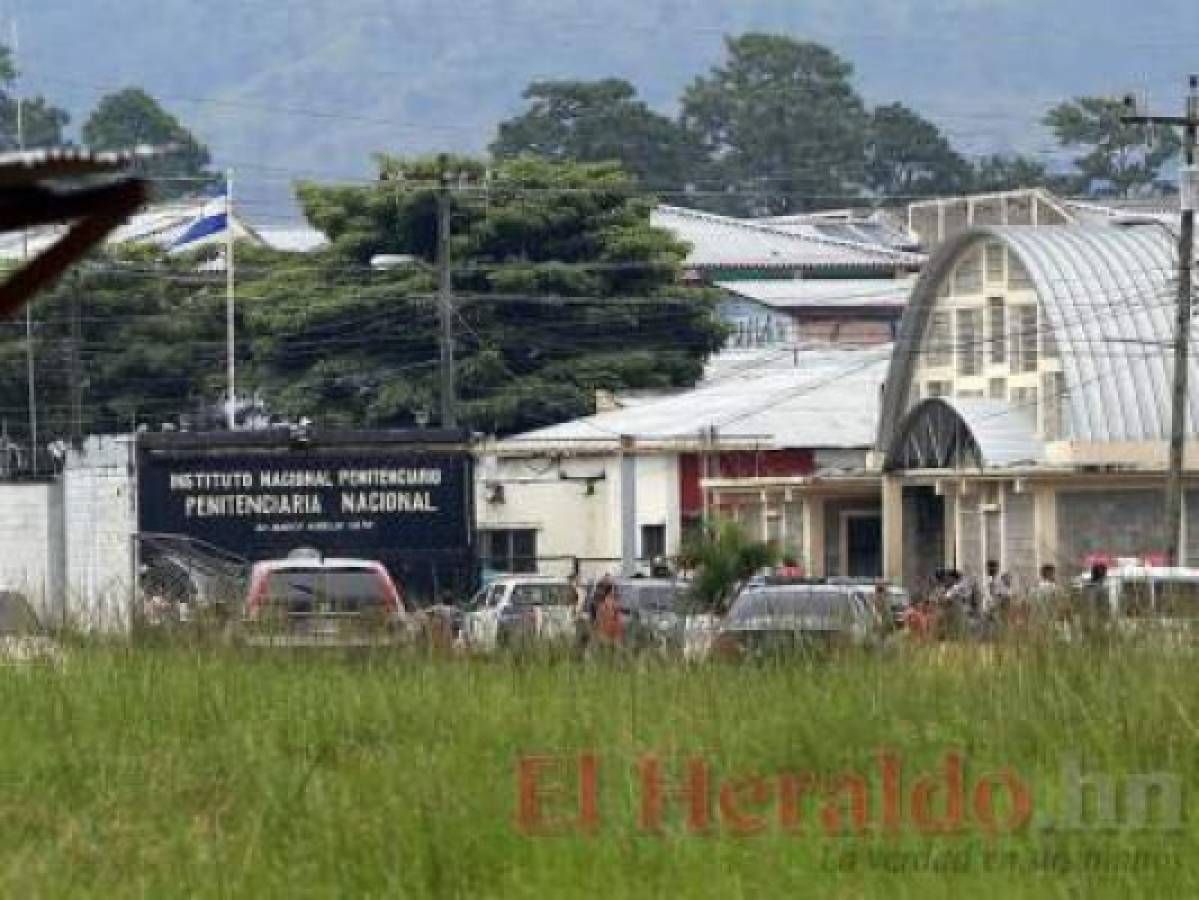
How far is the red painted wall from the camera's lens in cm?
6562

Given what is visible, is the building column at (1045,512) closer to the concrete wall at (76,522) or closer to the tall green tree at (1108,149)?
the concrete wall at (76,522)

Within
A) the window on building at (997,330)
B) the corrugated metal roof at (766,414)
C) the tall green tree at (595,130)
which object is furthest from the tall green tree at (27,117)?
the window on building at (997,330)

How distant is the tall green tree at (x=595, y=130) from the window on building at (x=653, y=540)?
257ft

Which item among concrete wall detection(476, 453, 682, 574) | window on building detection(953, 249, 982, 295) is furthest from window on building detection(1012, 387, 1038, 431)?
concrete wall detection(476, 453, 682, 574)

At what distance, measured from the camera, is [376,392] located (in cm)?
7738

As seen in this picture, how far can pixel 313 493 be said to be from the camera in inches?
1576

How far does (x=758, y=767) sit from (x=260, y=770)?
212 cm

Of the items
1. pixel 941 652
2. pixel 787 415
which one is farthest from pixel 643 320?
pixel 941 652

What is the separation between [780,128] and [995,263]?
102172 millimetres

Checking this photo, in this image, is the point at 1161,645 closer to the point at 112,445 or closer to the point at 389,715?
the point at 389,715

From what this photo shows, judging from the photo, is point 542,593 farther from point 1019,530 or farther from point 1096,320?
Answer: point 1096,320

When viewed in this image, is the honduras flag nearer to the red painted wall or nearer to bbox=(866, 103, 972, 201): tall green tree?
the red painted wall

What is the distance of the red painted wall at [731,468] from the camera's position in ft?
215

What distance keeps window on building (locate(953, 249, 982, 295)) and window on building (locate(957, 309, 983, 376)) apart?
39 centimetres
